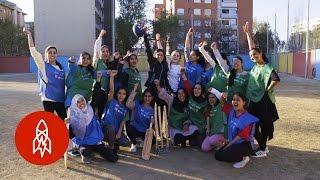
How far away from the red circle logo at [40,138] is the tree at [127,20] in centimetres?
5294

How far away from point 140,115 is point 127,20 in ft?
175

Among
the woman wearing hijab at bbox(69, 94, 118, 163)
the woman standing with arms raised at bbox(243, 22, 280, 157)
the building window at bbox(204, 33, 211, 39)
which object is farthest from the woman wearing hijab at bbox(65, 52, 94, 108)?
the building window at bbox(204, 33, 211, 39)

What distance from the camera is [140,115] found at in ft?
26.9

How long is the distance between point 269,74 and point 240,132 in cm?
102

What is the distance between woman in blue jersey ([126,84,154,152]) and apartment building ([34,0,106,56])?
160 ft

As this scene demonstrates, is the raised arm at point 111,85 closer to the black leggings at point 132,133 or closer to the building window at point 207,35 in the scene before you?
the black leggings at point 132,133

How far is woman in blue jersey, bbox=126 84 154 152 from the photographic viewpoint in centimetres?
807

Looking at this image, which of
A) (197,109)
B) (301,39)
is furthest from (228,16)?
(197,109)

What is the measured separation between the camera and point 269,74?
7.21 meters

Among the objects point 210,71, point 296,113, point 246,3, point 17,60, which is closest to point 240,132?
point 210,71

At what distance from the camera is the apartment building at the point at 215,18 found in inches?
3004

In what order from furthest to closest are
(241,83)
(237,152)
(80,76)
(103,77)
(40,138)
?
(103,77)
(241,83)
(80,76)
(237,152)
(40,138)

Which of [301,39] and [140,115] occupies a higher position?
[301,39]

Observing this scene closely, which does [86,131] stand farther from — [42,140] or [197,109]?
[197,109]
